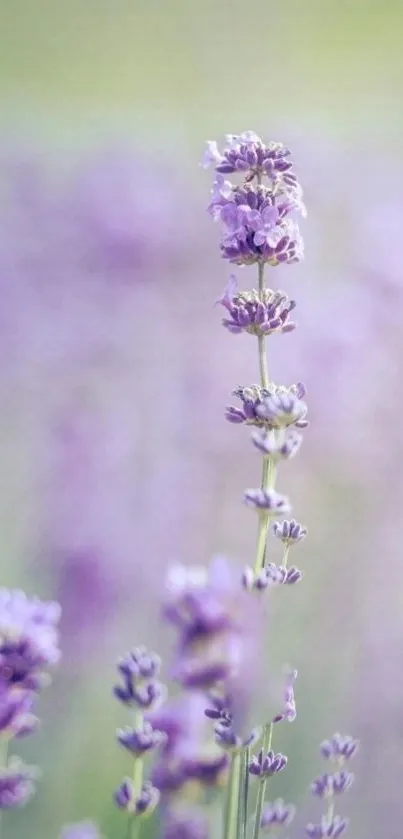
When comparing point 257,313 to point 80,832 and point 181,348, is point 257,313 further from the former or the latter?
point 80,832

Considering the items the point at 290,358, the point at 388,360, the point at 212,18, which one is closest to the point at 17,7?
the point at 212,18

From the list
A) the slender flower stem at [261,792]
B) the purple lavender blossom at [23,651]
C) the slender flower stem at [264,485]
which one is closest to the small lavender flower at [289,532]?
the slender flower stem at [264,485]

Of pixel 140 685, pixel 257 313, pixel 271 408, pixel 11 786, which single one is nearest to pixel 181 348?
pixel 257 313

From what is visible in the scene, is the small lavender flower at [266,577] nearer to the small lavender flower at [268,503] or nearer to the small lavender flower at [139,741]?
the small lavender flower at [268,503]

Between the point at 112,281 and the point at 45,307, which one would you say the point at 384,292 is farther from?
the point at 45,307

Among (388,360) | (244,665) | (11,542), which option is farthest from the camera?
(388,360)

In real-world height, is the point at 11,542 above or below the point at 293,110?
below
